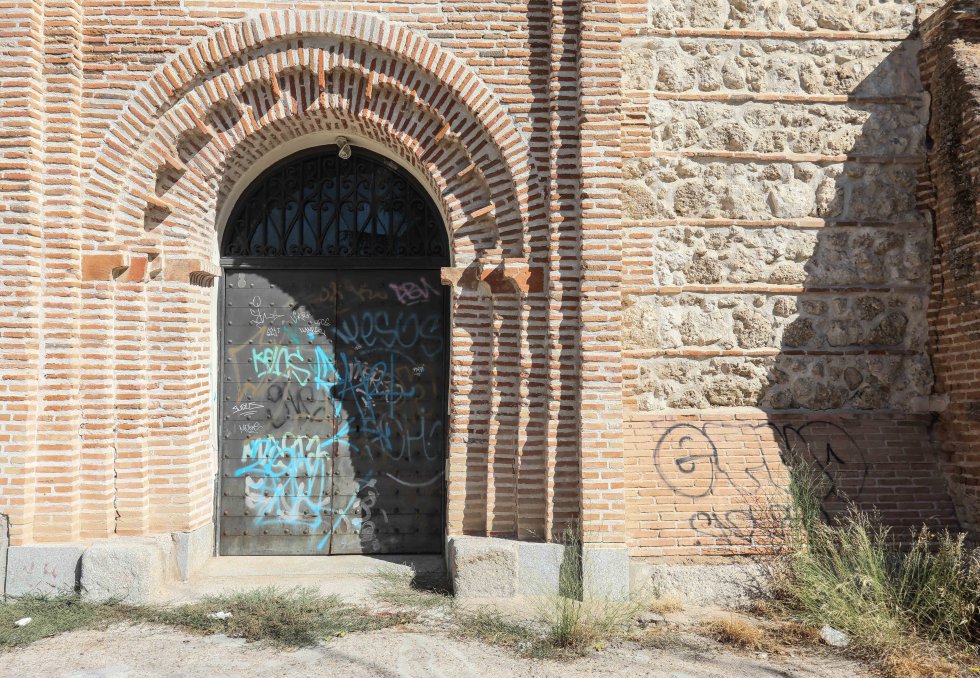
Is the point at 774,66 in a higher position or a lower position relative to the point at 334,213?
higher

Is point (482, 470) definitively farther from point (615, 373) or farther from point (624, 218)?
point (624, 218)

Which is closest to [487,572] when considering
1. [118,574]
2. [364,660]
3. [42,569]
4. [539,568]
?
[539,568]

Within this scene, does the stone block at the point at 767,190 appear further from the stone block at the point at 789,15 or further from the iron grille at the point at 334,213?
the iron grille at the point at 334,213

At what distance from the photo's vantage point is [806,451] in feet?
18.1

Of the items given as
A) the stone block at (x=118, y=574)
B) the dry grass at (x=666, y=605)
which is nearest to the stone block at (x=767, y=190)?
the dry grass at (x=666, y=605)

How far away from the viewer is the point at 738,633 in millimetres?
4535

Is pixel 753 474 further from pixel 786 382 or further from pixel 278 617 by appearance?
pixel 278 617

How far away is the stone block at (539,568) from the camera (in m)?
5.17

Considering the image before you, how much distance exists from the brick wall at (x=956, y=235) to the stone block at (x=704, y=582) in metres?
1.91

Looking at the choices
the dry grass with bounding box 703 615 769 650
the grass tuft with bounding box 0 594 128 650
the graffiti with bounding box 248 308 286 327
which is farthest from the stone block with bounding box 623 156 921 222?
the grass tuft with bounding box 0 594 128 650

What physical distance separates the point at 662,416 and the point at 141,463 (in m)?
4.39

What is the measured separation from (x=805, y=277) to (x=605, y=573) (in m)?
3.11

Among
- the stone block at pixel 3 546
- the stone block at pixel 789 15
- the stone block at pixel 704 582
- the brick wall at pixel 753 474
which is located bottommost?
the stone block at pixel 704 582

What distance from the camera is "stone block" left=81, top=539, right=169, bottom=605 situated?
5.01m
